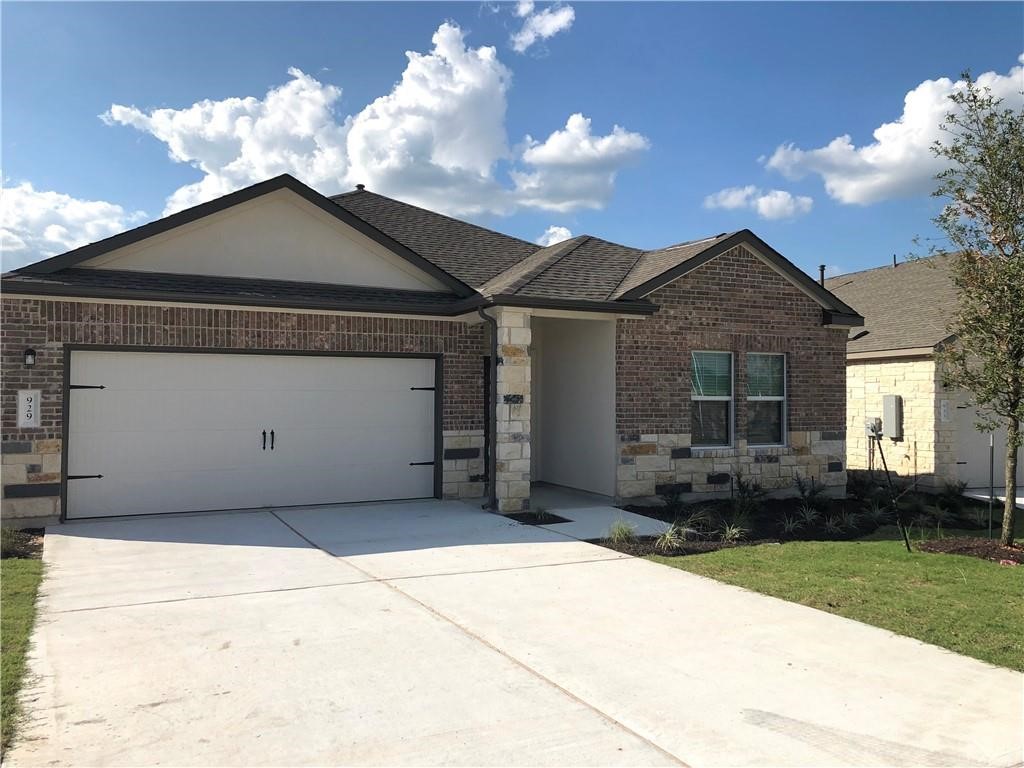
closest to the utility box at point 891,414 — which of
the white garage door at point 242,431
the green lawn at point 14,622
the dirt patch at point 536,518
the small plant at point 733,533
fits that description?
the small plant at point 733,533

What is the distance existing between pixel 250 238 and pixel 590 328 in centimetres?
548

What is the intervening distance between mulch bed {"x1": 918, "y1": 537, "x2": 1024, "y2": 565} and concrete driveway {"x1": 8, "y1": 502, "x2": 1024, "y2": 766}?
12.0 feet

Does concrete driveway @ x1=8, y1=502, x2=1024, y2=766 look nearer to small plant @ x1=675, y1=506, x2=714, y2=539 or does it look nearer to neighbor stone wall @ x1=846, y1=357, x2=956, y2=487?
small plant @ x1=675, y1=506, x2=714, y2=539

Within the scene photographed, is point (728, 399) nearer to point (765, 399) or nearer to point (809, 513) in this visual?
point (765, 399)

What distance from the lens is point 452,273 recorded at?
1417 centimetres

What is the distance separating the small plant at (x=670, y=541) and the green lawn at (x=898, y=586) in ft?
1.06

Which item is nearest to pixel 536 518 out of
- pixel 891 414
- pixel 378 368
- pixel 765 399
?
pixel 378 368

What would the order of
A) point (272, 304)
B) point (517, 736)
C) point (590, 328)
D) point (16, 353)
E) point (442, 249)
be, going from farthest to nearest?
point (442, 249) < point (590, 328) < point (272, 304) < point (16, 353) < point (517, 736)

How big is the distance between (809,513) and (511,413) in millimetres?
4653

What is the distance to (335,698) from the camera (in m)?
4.65

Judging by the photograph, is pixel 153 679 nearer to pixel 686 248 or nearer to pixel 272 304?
pixel 272 304

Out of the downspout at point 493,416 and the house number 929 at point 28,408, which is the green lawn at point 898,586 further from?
the house number 929 at point 28,408

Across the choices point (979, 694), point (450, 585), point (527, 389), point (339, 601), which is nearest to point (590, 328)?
point (527, 389)

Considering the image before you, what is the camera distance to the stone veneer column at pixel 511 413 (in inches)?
444
